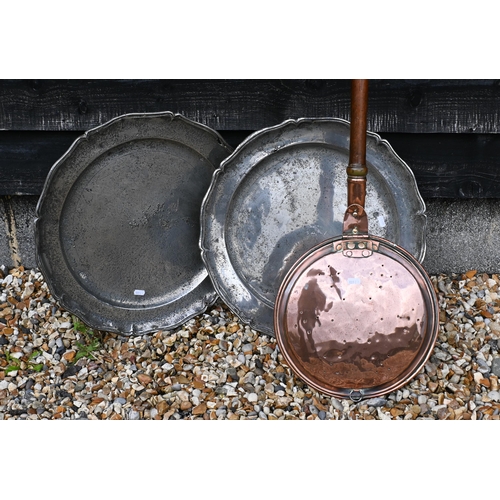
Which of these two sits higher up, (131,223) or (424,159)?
(424,159)

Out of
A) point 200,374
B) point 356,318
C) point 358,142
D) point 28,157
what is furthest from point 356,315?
point 28,157

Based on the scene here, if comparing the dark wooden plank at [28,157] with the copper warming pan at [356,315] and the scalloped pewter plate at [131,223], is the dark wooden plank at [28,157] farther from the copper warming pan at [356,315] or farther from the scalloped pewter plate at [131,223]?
the copper warming pan at [356,315]

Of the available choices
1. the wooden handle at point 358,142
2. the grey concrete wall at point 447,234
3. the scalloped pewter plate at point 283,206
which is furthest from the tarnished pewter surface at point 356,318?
the grey concrete wall at point 447,234

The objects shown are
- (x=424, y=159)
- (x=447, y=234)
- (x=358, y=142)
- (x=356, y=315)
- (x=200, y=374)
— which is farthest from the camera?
(x=447, y=234)

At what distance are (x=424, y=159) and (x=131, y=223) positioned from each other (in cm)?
109

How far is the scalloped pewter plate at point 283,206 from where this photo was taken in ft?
6.38

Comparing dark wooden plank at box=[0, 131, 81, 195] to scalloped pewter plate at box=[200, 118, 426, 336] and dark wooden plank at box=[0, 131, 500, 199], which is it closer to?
dark wooden plank at box=[0, 131, 500, 199]

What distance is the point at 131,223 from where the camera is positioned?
2.08 meters

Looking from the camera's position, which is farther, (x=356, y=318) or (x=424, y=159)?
(x=424, y=159)

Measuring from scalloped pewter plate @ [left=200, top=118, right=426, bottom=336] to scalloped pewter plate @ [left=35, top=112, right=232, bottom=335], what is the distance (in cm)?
12

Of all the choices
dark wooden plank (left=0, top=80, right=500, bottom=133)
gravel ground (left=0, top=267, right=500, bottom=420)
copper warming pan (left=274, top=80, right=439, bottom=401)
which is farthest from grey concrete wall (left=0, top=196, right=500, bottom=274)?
copper warming pan (left=274, top=80, right=439, bottom=401)

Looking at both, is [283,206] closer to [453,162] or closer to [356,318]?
[356,318]

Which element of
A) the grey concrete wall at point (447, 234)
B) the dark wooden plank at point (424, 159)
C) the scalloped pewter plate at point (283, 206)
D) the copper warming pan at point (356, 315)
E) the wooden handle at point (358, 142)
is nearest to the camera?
the wooden handle at point (358, 142)

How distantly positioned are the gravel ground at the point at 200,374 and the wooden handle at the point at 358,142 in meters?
0.71
